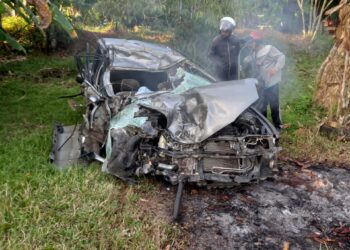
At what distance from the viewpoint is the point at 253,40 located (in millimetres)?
7105

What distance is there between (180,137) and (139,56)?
7.81 ft

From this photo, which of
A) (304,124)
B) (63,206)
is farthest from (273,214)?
(304,124)

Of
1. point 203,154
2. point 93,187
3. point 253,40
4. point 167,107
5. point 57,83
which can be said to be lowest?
point 57,83

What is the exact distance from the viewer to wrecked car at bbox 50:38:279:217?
5.00 meters

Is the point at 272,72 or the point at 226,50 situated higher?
the point at 226,50

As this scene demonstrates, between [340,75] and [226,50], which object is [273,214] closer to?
[226,50]

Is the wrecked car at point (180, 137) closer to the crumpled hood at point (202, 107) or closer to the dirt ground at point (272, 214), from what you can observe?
the crumpled hood at point (202, 107)

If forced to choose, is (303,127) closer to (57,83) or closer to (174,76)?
(174,76)

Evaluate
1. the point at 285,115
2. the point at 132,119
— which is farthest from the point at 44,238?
the point at 285,115

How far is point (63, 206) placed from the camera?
4516mm

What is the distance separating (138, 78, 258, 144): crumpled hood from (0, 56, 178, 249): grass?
88 cm

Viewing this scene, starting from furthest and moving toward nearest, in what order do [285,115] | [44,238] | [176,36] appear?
[176,36]
[285,115]
[44,238]

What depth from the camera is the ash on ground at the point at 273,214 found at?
14.4 ft

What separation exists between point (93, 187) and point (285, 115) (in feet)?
16.3
